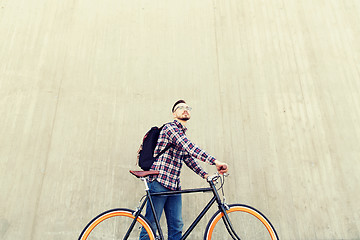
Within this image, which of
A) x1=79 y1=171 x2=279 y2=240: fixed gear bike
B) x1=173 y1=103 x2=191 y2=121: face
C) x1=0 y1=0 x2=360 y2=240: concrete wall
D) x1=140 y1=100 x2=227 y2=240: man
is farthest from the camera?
x1=0 y1=0 x2=360 y2=240: concrete wall

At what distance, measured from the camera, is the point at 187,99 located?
374 centimetres

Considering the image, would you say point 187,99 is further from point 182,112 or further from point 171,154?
point 171,154

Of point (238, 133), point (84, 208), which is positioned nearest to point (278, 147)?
point (238, 133)

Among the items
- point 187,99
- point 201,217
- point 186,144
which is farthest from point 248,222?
point 187,99

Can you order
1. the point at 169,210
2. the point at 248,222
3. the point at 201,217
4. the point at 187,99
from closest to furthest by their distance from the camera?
the point at 201,217 < the point at 169,210 < the point at 248,222 < the point at 187,99

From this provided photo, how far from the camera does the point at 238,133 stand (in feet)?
11.9

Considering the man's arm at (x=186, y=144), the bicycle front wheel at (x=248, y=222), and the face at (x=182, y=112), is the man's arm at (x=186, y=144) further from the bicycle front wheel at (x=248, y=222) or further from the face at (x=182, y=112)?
the bicycle front wheel at (x=248, y=222)

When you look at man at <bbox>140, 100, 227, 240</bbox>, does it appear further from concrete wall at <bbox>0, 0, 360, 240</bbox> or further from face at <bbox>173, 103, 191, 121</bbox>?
concrete wall at <bbox>0, 0, 360, 240</bbox>

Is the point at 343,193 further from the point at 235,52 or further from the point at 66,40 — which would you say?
the point at 66,40

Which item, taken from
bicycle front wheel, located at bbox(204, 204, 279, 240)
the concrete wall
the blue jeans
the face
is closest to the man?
the blue jeans

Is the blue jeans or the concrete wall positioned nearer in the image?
the blue jeans

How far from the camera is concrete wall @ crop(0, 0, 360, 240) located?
3244mm

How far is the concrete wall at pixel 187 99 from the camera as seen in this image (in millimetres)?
3244

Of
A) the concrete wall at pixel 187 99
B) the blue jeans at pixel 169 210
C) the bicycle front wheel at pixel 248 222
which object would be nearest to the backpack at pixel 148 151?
the blue jeans at pixel 169 210
